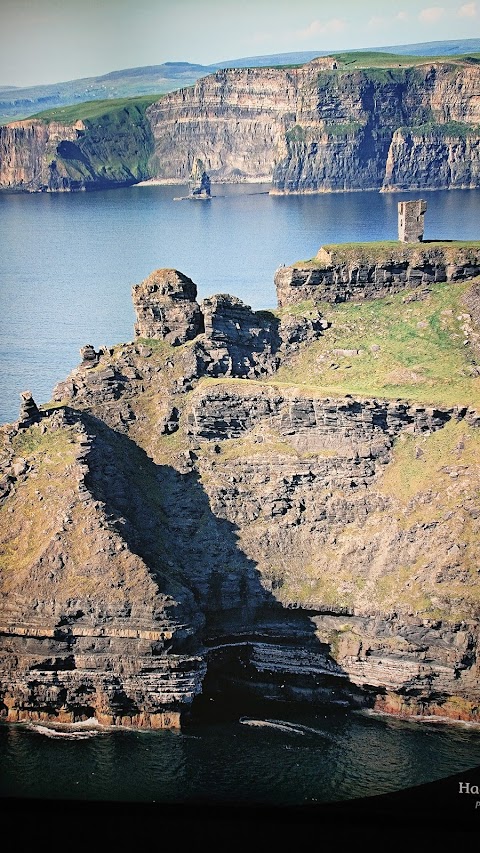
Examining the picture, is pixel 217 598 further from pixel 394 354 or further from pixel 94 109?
pixel 94 109

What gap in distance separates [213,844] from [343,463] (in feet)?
61.8

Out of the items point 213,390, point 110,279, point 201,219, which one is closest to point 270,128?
point 201,219

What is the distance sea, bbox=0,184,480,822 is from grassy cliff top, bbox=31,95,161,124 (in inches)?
1266

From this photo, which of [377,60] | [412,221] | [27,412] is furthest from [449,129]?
[27,412]

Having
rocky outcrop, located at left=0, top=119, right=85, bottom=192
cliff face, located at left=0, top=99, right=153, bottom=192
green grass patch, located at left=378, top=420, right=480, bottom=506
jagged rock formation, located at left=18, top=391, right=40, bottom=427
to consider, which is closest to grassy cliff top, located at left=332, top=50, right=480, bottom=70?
cliff face, located at left=0, top=99, right=153, bottom=192

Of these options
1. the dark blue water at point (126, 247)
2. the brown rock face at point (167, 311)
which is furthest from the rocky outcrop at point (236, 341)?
the dark blue water at point (126, 247)

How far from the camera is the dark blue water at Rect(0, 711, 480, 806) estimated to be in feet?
103

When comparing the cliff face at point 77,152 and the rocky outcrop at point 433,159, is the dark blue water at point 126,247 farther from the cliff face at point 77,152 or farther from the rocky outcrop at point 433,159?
the cliff face at point 77,152

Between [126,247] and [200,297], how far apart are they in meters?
27.9

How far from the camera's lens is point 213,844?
21.4 metres

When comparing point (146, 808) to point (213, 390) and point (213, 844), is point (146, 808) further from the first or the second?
point (213, 390)

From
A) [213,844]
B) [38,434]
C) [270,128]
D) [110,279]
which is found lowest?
[213,844]

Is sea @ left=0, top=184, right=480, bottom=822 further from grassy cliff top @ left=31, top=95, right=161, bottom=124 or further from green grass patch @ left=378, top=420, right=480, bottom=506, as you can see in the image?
grassy cliff top @ left=31, top=95, right=161, bottom=124

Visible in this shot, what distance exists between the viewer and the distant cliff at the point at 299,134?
13900 centimetres
